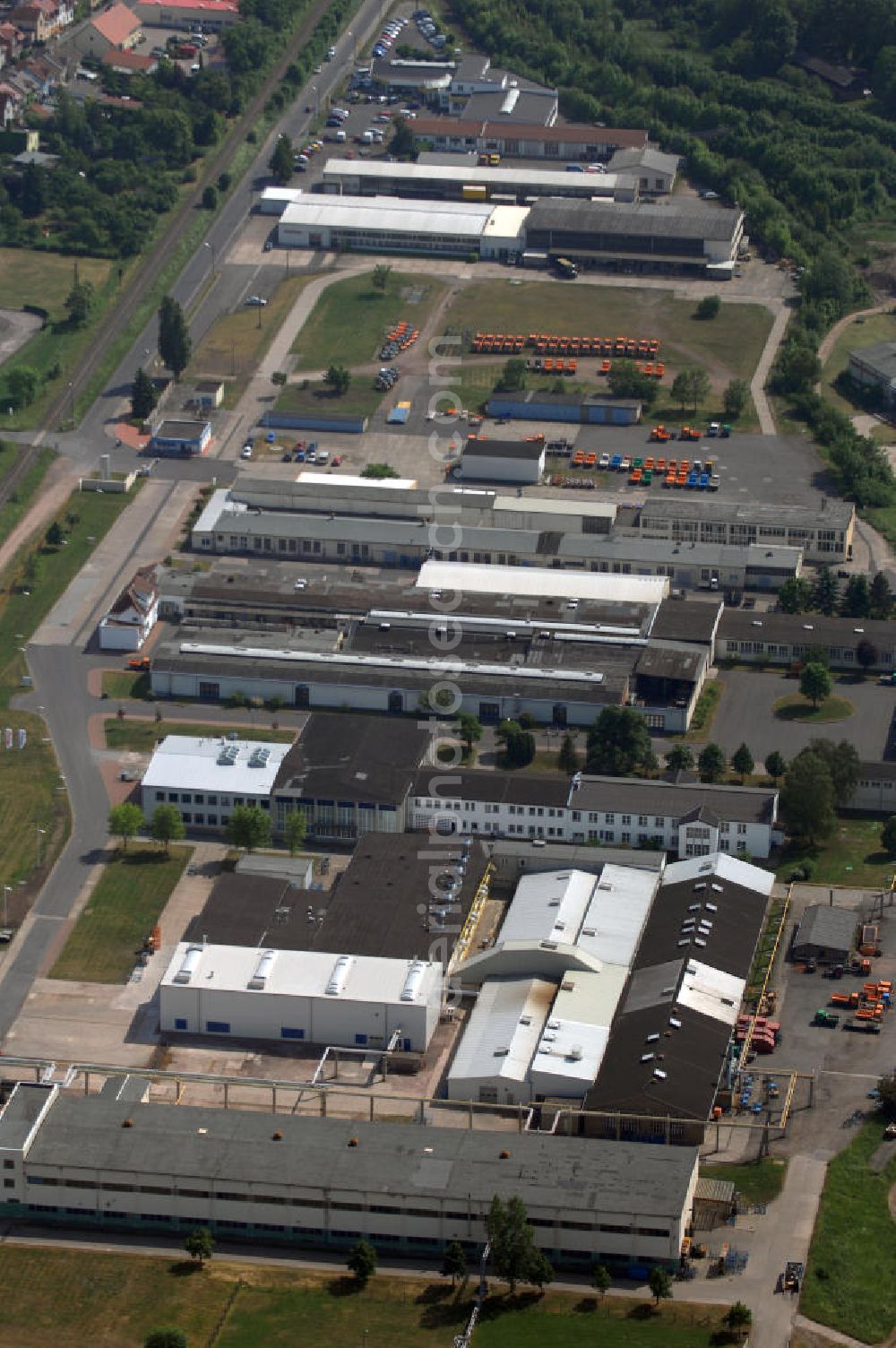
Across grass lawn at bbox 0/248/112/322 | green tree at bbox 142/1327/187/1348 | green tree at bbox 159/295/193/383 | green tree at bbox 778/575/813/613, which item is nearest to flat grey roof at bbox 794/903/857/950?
green tree at bbox 778/575/813/613

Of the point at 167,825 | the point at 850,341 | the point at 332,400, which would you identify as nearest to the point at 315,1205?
the point at 167,825

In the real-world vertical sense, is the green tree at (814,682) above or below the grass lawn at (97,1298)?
below

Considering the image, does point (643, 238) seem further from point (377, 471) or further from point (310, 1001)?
point (310, 1001)

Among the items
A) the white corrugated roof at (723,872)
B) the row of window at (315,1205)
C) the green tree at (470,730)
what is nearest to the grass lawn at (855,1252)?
the row of window at (315,1205)

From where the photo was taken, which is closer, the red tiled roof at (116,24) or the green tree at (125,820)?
the green tree at (125,820)

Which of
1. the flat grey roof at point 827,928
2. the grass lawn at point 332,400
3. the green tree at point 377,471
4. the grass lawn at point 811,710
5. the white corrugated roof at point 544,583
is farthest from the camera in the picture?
the grass lawn at point 332,400

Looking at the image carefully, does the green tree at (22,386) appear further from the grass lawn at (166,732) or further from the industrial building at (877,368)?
the industrial building at (877,368)

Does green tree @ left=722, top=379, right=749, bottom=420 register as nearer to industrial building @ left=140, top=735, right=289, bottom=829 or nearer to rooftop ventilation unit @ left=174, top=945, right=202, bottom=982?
industrial building @ left=140, top=735, right=289, bottom=829
